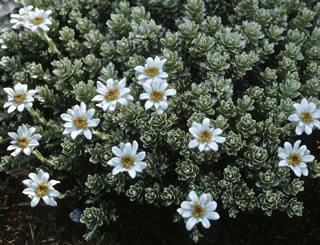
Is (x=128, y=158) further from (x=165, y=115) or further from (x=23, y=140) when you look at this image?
(x=23, y=140)

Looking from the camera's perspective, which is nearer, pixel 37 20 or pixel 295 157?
pixel 295 157

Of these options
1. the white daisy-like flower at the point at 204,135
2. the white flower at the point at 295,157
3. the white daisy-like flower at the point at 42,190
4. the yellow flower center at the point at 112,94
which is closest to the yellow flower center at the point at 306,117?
the white flower at the point at 295,157

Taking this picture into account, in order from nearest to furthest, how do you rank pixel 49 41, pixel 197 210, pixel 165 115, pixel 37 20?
pixel 197 210 < pixel 165 115 < pixel 37 20 < pixel 49 41

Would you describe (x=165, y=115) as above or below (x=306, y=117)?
below

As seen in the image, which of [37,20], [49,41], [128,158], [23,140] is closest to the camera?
[128,158]

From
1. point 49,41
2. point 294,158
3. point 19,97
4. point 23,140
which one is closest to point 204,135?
point 294,158

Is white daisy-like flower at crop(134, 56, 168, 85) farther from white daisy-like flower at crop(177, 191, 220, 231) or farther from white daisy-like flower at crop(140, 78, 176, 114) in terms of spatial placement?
white daisy-like flower at crop(177, 191, 220, 231)

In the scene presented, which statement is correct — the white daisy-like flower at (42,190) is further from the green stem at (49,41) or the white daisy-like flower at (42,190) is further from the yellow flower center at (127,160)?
the green stem at (49,41)

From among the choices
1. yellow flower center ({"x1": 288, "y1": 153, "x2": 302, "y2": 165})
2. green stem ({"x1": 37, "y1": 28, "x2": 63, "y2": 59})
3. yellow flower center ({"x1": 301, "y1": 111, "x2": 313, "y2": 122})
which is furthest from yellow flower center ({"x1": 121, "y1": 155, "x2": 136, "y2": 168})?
green stem ({"x1": 37, "y1": 28, "x2": 63, "y2": 59})
